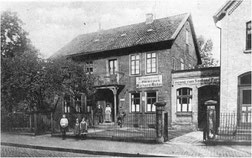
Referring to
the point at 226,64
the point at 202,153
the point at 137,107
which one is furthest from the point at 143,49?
the point at 202,153

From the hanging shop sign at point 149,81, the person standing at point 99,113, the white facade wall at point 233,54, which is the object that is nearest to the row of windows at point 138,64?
the hanging shop sign at point 149,81

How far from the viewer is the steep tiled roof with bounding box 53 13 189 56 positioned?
1983cm

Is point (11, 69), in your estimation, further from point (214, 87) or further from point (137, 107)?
point (214, 87)

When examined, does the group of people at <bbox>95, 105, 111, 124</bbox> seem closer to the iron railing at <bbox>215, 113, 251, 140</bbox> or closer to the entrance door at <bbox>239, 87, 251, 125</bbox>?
the iron railing at <bbox>215, 113, 251, 140</bbox>

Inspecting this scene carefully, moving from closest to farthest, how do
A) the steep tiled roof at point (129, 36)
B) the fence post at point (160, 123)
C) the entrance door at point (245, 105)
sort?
the fence post at point (160, 123)
the entrance door at point (245, 105)
the steep tiled roof at point (129, 36)

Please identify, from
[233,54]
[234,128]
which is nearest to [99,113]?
[234,128]

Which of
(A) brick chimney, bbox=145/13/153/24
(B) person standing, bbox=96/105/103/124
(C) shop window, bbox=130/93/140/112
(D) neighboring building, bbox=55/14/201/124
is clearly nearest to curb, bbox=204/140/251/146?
(D) neighboring building, bbox=55/14/201/124

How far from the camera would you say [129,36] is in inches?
869

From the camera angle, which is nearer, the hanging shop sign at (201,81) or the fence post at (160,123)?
the fence post at (160,123)

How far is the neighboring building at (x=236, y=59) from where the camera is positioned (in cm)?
1292

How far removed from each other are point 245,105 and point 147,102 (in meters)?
8.15

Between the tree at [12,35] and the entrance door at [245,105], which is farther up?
the tree at [12,35]

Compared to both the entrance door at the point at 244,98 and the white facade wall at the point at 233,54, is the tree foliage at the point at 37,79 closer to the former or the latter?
the white facade wall at the point at 233,54

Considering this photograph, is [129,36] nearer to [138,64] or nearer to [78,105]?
[138,64]
